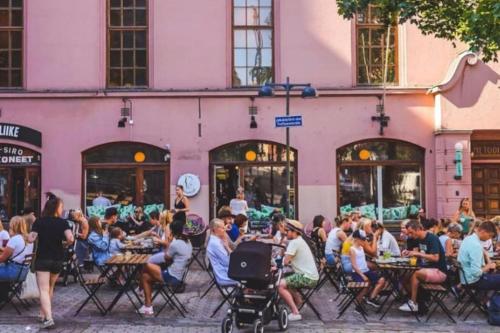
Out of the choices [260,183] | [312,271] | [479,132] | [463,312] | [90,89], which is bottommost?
[463,312]

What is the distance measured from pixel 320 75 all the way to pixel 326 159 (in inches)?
90.4

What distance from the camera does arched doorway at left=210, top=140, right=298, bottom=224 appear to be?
16703 mm

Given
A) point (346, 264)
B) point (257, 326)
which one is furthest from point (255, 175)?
point (257, 326)

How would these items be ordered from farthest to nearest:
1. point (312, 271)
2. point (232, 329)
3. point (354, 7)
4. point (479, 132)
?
1. point (479, 132)
2. point (354, 7)
3. point (312, 271)
4. point (232, 329)

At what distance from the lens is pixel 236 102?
1652cm

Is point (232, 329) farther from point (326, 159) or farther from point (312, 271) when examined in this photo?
point (326, 159)

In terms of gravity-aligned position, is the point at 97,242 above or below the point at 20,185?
below

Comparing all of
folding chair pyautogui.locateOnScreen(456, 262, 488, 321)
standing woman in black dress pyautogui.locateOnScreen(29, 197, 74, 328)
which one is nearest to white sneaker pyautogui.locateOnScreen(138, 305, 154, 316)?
standing woman in black dress pyautogui.locateOnScreen(29, 197, 74, 328)

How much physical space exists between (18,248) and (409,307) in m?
6.21

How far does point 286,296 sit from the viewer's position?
899cm

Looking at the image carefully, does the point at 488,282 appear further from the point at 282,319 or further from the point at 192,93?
the point at 192,93

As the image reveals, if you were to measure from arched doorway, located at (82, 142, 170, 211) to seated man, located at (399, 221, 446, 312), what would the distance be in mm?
8720

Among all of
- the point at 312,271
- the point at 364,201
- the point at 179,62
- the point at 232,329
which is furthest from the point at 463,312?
the point at 179,62

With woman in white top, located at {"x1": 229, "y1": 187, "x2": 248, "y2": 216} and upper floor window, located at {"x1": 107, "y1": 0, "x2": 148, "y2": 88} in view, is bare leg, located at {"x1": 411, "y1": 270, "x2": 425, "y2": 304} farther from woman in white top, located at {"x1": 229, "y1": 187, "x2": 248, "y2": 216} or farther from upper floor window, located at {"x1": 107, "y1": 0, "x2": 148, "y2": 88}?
upper floor window, located at {"x1": 107, "y1": 0, "x2": 148, "y2": 88}
